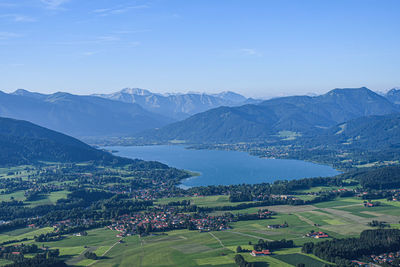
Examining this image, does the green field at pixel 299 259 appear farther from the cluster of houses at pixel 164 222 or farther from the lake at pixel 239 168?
the lake at pixel 239 168

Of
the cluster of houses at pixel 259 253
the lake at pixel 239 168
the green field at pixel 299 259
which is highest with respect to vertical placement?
the lake at pixel 239 168

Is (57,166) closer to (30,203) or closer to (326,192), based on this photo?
(30,203)

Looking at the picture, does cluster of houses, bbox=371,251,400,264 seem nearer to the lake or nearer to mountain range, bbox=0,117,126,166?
the lake

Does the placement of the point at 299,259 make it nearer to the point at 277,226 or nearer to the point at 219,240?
the point at 219,240

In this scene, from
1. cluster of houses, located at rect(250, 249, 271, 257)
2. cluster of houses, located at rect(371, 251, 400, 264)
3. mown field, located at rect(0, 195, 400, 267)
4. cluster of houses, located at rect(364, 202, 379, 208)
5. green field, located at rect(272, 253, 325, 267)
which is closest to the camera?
cluster of houses, located at rect(371, 251, 400, 264)

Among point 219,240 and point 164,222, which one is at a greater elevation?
point 164,222

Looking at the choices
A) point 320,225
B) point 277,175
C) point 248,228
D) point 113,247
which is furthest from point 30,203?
point 277,175

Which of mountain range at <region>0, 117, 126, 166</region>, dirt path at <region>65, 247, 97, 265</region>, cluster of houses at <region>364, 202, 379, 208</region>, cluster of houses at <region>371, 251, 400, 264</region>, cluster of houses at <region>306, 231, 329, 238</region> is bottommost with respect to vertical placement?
dirt path at <region>65, 247, 97, 265</region>

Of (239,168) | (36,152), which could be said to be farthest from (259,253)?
(36,152)

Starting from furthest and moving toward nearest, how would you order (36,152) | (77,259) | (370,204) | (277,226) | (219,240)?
(36,152) → (370,204) → (277,226) → (219,240) → (77,259)

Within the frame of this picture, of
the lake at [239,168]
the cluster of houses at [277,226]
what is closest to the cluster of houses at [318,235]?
the cluster of houses at [277,226]

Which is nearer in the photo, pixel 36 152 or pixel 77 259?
pixel 77 259

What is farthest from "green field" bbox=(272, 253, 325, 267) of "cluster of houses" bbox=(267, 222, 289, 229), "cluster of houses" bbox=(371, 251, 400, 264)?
"cluster of houses" bbox=(267, 222, 289, 229)
